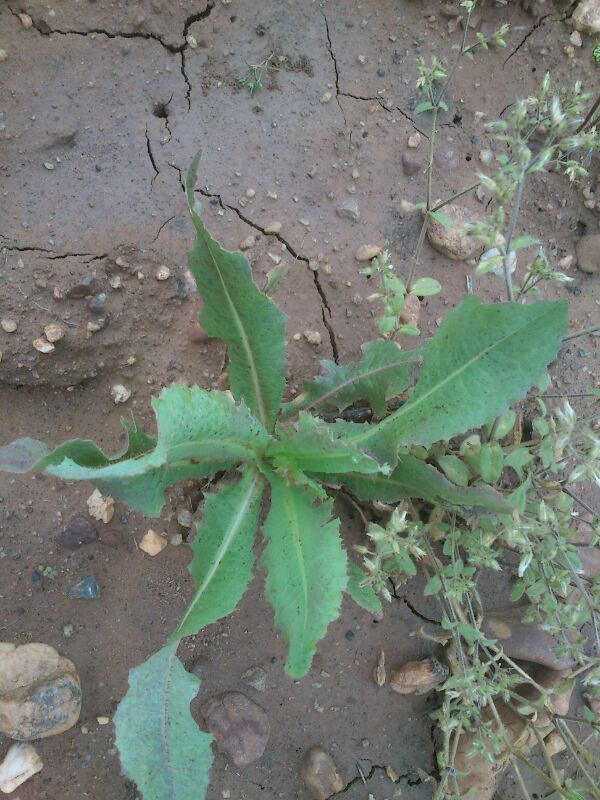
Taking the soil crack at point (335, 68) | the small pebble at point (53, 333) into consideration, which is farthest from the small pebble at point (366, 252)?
the small pebble at point (53, 333)

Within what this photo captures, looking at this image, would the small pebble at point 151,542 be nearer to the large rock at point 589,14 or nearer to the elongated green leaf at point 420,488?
the elongated green leaf at point 420,488

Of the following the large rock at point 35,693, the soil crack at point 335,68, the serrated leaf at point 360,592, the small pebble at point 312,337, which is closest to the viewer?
the serrated leaf at point 360,592

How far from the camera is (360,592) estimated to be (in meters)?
1.89

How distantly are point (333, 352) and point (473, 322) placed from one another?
0.75m

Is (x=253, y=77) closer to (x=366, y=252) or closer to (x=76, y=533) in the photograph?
(x=366, y=252)

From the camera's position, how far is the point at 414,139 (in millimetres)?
2504

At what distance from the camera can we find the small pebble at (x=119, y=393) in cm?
226

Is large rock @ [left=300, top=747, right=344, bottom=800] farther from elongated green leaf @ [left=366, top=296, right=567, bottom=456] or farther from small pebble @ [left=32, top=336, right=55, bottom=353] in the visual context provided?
small pebble @ [left=32, top=336, right=55, bottom=353]

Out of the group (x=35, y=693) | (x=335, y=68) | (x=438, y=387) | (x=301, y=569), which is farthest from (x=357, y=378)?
(x=35, y=693)

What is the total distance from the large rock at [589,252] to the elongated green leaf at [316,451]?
1431 mm

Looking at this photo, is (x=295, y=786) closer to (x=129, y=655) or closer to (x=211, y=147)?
(x=129, y=655)

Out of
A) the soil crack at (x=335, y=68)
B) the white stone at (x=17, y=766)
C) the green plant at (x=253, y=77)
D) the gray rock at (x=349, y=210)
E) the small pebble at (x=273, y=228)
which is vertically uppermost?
the soil crack at (x=335, y=68)

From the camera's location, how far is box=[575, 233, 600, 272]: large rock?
260 centimetres

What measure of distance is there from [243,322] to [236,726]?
149 centimetres
